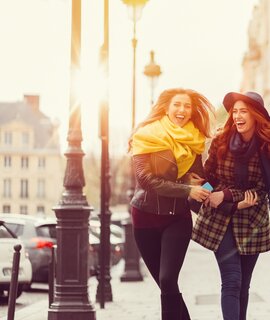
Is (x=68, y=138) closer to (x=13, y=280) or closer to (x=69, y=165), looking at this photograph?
(x=69, y=165)

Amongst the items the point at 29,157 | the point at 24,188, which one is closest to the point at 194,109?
the point at 24,188

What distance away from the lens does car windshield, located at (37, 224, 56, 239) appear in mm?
20928

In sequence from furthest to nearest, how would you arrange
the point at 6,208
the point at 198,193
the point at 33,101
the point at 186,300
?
the point at 33,101 → the point at 6,208 → the point at 186,300 → the point at 198,193

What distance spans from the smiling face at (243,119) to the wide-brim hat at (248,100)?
4 centimetres

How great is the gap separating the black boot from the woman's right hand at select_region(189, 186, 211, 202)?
0.68 m

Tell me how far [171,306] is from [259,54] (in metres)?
93.5

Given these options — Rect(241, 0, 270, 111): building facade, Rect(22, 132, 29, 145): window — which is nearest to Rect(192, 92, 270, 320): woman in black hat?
Rect(241, 0, 270, 111): building facade

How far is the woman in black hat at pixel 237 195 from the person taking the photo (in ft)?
25.7

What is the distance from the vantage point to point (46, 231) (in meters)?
21.0

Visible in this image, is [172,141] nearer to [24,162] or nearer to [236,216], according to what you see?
[236,216]

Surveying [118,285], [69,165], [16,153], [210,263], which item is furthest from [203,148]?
[16,153]

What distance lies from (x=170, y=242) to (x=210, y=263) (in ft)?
81.8

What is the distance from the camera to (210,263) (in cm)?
3241

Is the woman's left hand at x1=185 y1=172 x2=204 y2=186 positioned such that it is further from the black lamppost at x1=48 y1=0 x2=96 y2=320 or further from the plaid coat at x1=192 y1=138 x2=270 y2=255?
the black lamppost at x1=48 y1=0 x2=96 y2=320
